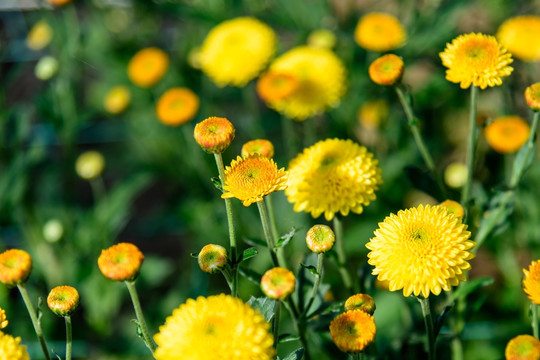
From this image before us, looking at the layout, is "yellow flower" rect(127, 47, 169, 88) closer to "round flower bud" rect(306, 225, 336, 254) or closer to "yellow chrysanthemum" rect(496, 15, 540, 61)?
"yellow chrysanthemum" rect(496, 15, 540, 61)

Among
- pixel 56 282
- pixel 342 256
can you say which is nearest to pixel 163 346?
pixel 342 256

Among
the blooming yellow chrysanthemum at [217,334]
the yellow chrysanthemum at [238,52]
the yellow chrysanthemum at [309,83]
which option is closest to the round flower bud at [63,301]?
the blooming yellow chrysanthemum at [217,334]

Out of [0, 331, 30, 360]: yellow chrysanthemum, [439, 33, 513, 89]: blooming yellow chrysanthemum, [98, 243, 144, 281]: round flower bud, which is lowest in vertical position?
[0, 331, 30, 360]: yellow chrysanthemum

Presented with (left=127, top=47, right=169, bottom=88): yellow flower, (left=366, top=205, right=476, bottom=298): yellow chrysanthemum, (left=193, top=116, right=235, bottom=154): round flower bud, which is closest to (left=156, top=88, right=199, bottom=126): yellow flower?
(left=127, top=47, right=169, bottom=88): yellow flower

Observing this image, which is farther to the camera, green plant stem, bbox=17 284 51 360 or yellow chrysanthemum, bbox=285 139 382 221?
yellow chrysanthemum, bbox=285 139 382 221

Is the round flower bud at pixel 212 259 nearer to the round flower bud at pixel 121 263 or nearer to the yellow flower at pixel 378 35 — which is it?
the round flower bud at pixel 121 263

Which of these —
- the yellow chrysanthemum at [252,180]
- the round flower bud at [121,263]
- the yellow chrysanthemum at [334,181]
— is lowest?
the yellow chrysanthemum at [334,181]

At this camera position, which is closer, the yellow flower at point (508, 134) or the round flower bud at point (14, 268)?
the round flower bud at point (14, 268)
